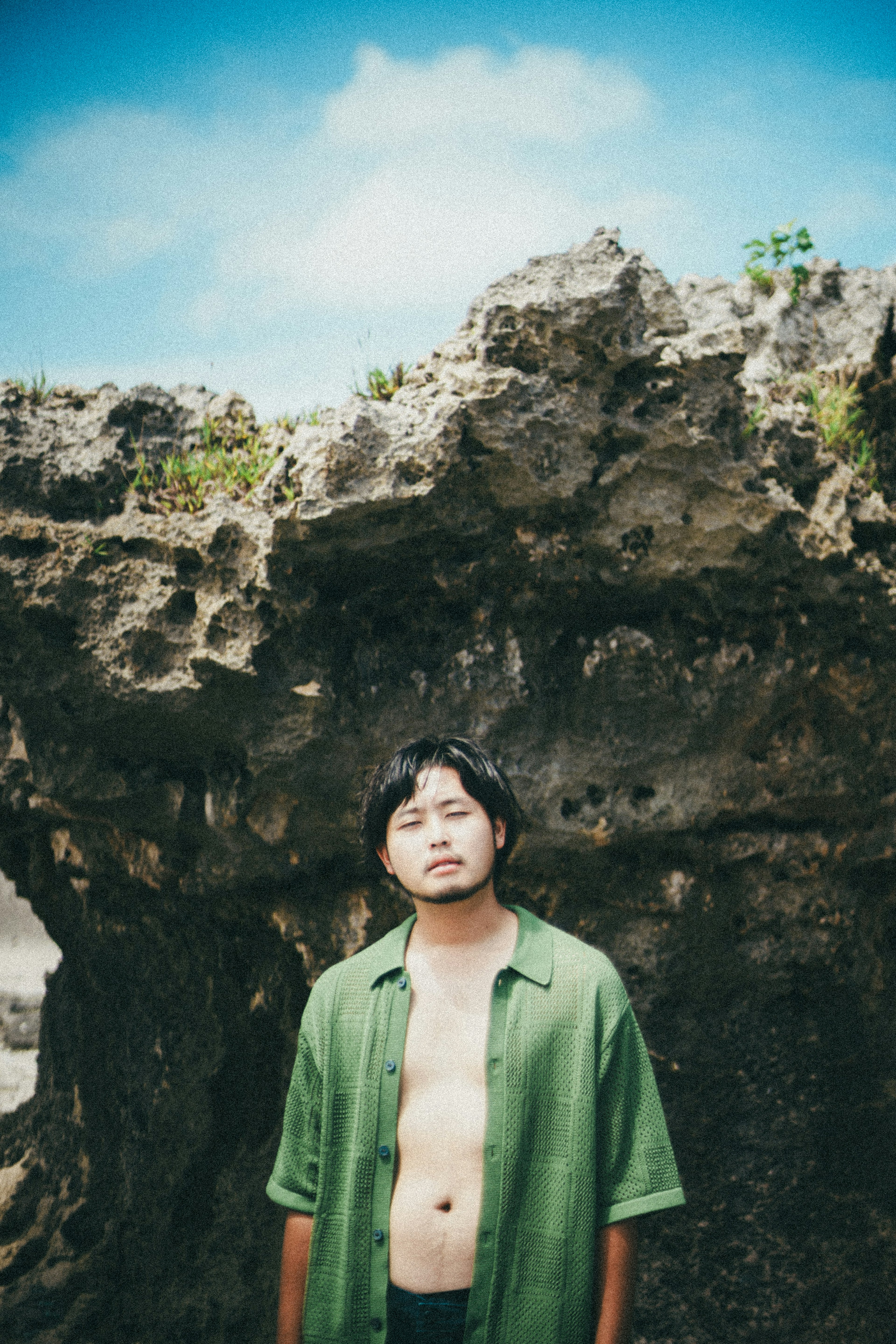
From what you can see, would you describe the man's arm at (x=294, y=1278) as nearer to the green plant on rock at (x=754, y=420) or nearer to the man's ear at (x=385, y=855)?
the man's ear at (x=385, y=855)

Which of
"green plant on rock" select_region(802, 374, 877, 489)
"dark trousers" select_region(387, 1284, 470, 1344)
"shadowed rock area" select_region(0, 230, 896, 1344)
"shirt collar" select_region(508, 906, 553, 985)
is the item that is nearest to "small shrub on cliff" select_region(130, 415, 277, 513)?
"shadowed rock area" select_region(0, 230, 896, 1344)

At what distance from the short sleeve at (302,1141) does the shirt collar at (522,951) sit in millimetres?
252

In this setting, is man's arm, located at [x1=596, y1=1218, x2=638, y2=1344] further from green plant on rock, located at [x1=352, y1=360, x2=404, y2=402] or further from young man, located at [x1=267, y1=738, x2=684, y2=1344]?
green plant on rock, located at [x1=352, y1=360, x2=404, y2=402]

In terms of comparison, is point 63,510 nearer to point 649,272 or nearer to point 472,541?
point 472,541

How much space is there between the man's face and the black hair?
0.02 metres

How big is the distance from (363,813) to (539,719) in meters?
0.98

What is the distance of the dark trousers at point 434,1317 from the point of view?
2041 mm

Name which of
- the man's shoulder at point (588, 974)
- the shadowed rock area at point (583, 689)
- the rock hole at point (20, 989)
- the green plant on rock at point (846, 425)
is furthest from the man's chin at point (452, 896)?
the rock hole at point (20, 989)

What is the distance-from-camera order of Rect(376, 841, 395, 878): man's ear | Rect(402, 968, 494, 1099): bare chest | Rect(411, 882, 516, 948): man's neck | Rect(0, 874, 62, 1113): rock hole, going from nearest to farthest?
1. Rect(402, 968, 494, 1099): bare chest
2. Rect(411, 882, 516, 948): man's neck
3. Rect(376, 841, 395, 878): man's ear
4. Rect(0, 874, 62, 1113): rock hole

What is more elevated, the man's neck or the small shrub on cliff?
the small shrub on cliff

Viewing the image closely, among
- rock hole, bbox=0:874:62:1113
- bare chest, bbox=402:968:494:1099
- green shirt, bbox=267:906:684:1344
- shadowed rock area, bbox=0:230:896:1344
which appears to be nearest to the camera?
green shirt, bbox=267:906:684:1344

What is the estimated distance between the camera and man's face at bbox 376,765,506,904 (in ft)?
7.27

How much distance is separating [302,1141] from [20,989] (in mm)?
9797

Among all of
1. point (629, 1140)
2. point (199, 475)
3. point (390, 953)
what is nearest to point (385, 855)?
point (390, 953)
